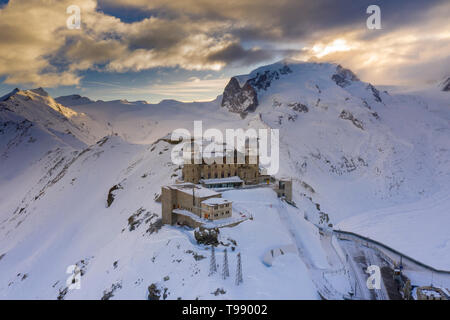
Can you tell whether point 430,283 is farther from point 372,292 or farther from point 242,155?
point 242,155

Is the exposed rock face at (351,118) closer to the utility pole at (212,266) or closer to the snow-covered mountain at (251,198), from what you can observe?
the snow-covered mountain at (251,198)

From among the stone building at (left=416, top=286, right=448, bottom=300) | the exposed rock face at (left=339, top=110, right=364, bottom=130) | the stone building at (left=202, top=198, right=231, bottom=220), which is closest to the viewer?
the stone building at (left=416, top=286, right=448, bottom=300)

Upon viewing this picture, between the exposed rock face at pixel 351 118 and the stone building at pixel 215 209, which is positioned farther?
the exposed rock face at pixel 351 118

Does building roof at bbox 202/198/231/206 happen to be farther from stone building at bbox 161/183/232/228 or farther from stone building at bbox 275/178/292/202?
stone building at bbox 275/178/292/202

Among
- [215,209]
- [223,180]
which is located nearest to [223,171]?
[223,180]

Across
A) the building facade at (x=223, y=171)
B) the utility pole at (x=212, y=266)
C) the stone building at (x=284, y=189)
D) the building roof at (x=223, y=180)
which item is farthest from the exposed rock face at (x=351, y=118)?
the utility pole at (x=212, y=266)

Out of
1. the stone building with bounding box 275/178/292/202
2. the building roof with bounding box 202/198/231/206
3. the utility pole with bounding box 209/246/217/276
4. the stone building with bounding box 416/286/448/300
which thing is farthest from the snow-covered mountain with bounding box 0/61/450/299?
the stone building with bounding box 416/286/448/300
